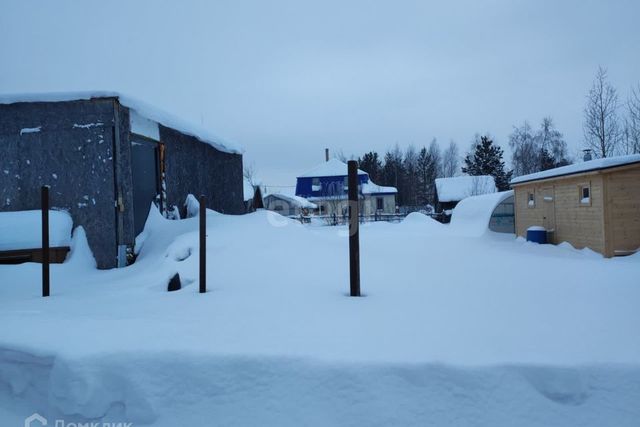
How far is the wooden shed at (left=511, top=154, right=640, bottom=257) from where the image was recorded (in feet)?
35.1

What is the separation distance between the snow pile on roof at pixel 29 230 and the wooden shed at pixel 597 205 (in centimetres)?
1192

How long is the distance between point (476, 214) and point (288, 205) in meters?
26.9

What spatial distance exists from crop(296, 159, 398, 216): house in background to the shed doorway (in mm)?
30751

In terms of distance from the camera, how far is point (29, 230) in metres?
8.34

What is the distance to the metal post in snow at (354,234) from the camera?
5426mm

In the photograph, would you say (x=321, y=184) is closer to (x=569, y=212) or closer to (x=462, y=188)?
(x=462, y=188)

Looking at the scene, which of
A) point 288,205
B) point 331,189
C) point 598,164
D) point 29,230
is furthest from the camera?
point 288,205

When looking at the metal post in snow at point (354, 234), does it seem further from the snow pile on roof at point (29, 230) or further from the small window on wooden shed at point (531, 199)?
the small window on wooden shed at point (531, 199)

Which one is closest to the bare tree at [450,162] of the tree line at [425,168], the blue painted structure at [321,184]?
the tree line at [425,168]

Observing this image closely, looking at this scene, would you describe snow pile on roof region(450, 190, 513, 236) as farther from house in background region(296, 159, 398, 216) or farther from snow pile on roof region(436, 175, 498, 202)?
house in background region(296, 159, 398, 216)

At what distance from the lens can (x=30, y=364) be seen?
3.62m

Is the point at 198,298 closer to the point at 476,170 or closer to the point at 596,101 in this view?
the point at 596,101

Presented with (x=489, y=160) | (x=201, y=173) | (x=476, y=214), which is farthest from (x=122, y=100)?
(x=489, y=160)

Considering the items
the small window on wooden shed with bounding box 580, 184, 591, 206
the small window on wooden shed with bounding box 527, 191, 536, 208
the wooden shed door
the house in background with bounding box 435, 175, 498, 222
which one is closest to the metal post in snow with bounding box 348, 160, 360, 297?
the small window on wooden shed with bounding box 580, 184, 591, 206
